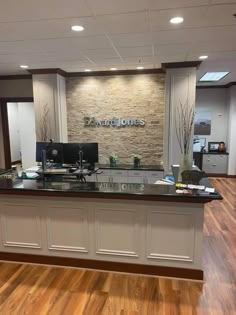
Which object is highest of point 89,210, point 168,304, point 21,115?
point 21,115

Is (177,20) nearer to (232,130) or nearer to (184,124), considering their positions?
(184,124)

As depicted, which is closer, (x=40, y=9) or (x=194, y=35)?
(x=40, y=9)

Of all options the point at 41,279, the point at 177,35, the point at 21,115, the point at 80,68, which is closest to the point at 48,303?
the point at 41,279

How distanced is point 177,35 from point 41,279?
11.4 feet

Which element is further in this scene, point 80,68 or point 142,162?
point 142,162

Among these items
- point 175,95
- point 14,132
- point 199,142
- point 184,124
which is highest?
point 175,95

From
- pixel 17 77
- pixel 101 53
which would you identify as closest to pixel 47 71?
pixel 17 77

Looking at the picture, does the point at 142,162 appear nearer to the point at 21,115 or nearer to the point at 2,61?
the point at 2,61

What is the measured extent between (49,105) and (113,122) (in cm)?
152

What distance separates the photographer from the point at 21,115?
770 cm

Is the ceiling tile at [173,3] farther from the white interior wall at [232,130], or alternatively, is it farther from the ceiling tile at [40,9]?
the white interior wall at [232,130]

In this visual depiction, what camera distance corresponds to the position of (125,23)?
293 centimetres

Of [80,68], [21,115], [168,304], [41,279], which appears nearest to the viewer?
[168,304]

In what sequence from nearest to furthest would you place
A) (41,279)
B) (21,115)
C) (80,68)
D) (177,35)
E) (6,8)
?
1. (6,8)
2. (41,279)
3. (177,35)
4. (80,68)
5. (21,115)
